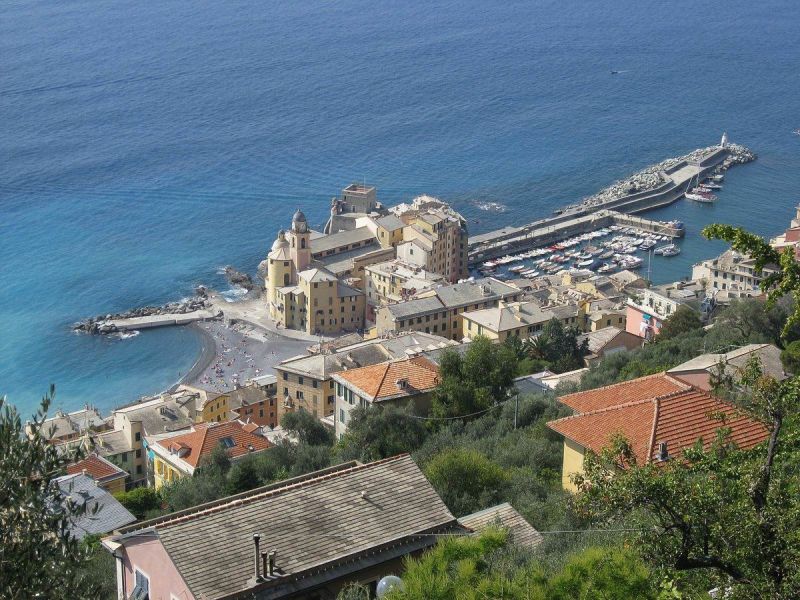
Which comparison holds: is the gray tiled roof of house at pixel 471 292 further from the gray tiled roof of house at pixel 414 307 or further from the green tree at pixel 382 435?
the green tree at pixel 382 435

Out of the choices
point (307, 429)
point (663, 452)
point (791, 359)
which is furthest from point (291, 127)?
point (663, 452)

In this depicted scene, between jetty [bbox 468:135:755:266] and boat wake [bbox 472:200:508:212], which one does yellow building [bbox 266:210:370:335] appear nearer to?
jetty [bbox 468:135:755:266]

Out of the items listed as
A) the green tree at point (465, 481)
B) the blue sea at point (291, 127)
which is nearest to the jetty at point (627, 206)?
the blue sea at point (291, 127)

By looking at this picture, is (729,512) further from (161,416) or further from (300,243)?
(300,243)

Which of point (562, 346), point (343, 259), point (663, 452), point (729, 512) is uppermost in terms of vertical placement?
point (729, 512)

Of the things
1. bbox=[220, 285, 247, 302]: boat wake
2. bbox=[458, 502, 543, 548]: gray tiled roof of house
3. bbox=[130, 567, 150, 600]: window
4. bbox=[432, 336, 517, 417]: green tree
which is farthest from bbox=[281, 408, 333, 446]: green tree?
bbox=[220, 285, 247, 302]: boat wake
